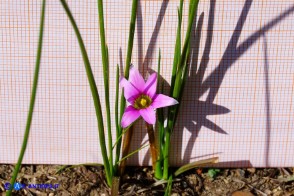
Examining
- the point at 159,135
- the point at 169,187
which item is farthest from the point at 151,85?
the point at 169,187

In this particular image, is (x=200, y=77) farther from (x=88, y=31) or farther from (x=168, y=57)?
(x=88, y=31)

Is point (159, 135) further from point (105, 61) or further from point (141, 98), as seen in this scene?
point (105, 61)

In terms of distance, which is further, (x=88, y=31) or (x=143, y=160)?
(x=143, y=160)

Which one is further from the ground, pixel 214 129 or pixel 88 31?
pixel 88 31

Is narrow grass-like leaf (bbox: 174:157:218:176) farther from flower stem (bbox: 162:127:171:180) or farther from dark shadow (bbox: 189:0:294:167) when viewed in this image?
dark shadow (bbox: 189:0:294:167)

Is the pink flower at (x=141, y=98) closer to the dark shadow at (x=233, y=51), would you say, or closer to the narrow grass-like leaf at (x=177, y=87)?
the narrow grass-like leaf at (x=177, y=87)

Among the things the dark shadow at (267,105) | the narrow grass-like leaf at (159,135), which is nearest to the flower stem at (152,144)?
the narrow grass-like leaf at (159,135)

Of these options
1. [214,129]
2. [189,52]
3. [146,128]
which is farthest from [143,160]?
[189,52]
